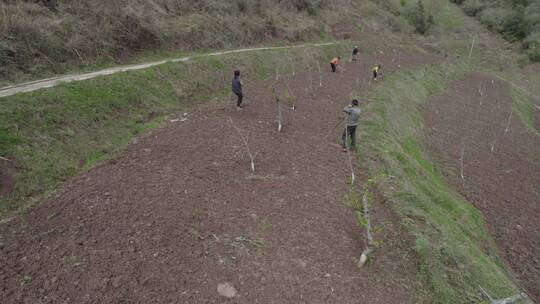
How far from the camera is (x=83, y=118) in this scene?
42.1ft

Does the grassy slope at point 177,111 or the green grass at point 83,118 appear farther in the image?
the green grass at point 83,118

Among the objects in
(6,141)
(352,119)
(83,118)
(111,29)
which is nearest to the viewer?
(6,141)

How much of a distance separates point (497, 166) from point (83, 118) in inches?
882

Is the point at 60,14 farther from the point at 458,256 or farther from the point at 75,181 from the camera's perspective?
the point at 458,256

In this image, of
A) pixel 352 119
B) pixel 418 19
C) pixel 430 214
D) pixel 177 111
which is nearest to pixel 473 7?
pixel 418 19

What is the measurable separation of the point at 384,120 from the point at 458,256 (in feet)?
34.9

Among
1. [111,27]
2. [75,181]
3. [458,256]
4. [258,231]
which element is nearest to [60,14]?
[111,27]

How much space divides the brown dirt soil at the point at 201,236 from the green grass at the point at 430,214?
1.89 feet

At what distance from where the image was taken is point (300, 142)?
13703 millimetres

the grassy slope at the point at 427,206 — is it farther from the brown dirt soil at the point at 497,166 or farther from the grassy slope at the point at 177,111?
the brown dirt soil at the point at 497,166

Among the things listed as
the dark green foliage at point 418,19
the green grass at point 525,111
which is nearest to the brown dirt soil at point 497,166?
the green grass at point 525,111

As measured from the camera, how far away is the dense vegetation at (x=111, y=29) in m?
15.8

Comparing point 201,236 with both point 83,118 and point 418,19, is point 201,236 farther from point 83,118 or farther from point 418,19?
point 418,19

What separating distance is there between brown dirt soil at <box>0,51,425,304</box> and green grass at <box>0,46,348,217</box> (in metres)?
0.92
